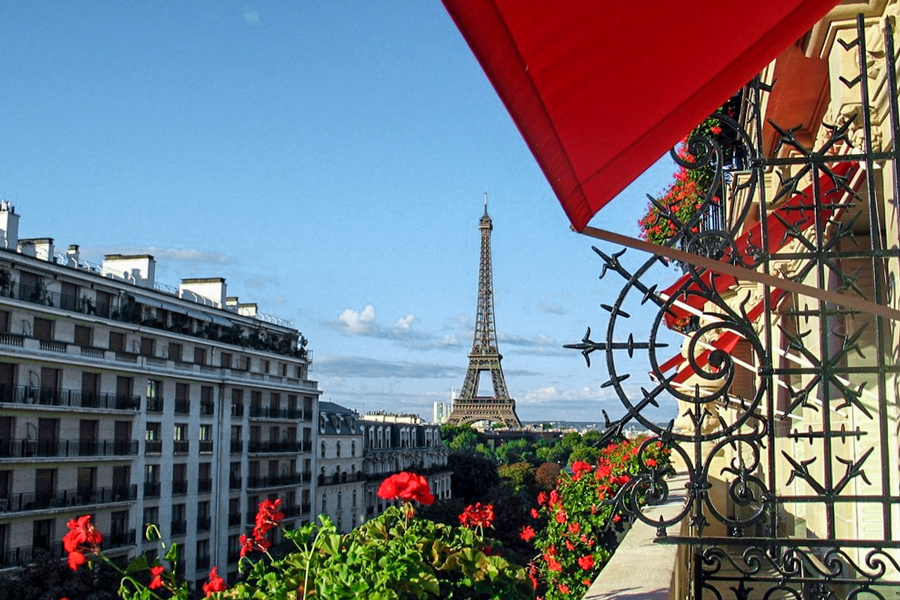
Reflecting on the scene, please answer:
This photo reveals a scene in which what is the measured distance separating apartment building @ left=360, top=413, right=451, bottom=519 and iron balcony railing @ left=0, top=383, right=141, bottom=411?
27.6 meters

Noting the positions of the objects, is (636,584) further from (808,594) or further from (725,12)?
(725,12)

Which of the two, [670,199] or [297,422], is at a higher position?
[670,199]

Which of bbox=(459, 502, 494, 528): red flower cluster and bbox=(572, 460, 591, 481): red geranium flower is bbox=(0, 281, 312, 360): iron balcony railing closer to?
bbox=(572, 460, 591, 481): red geranium flower

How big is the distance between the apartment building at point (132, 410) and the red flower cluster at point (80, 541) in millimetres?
31928

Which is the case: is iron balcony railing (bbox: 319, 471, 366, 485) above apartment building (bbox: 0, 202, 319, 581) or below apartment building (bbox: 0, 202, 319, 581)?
below

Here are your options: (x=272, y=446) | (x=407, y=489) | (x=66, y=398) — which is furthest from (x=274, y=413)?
(x=407, y=489)

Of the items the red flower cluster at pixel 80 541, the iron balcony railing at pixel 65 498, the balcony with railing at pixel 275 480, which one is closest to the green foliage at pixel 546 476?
the balcony with railing at pixel 275 480

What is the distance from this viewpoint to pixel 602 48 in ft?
6.37

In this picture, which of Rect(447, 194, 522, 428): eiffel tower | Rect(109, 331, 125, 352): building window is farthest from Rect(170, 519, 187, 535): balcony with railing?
Rect(447, 194, 522, 428): eiffel tower

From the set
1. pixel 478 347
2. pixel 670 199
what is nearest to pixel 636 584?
pixel 670 199

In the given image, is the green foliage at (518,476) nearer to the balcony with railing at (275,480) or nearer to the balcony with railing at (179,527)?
the balcony with railing at (275,480)

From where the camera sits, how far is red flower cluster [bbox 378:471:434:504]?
4094 mm

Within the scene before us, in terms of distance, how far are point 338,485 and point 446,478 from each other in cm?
2007

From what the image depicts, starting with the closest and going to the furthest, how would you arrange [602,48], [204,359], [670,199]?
1. [602,48]
2. [670,199]
3. [204,359]
